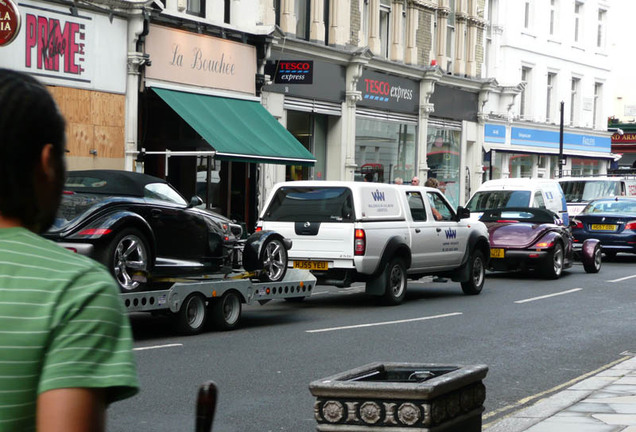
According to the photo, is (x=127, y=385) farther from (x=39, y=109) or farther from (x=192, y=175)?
(x=192, y=175)

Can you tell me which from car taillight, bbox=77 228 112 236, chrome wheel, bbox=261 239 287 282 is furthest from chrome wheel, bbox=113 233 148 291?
chrome wheel, bbox=261 239 287 282

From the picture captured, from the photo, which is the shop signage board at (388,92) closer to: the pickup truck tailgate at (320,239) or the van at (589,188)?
the van at (589,188)

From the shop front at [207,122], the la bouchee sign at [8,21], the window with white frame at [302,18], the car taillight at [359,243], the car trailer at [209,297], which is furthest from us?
the window with white frame at [302,18]

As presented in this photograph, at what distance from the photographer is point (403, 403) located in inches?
182

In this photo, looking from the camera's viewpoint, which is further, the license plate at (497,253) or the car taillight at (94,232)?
the license plate at (497,253)

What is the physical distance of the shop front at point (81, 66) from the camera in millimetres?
19188

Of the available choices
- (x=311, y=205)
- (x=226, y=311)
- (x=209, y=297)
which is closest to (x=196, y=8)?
(x=311, y=205)

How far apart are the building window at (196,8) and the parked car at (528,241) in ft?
26.7

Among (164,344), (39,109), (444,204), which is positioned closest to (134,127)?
(444,204)

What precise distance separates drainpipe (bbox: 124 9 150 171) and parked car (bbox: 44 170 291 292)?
8.51m

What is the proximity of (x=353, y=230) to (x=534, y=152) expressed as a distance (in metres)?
29.5

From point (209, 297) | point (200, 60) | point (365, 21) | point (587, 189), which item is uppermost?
point (365, 21)

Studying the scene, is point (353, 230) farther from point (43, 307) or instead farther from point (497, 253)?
point (43, 307)

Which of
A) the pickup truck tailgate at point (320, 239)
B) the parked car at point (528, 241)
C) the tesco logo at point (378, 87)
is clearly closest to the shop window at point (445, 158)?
the tesco logo at point (378, 87)
